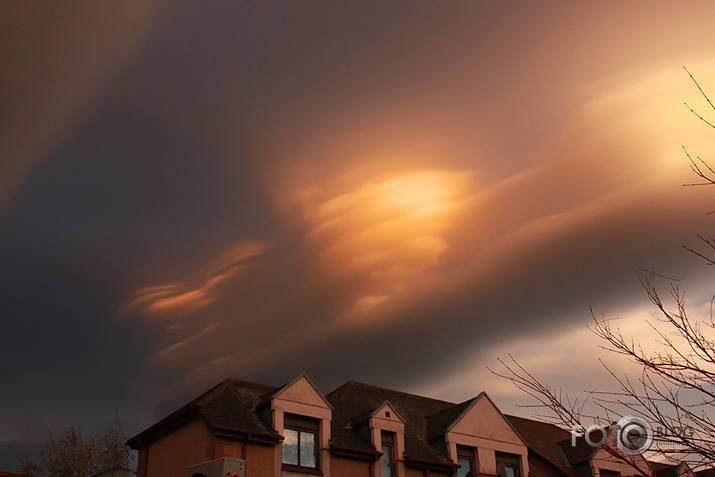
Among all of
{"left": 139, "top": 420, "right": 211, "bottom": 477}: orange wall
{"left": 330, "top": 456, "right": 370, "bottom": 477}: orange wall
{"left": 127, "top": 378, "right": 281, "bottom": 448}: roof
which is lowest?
{"left": 330, "top": 456, "right": 370, "bottom": 477}: orange wall

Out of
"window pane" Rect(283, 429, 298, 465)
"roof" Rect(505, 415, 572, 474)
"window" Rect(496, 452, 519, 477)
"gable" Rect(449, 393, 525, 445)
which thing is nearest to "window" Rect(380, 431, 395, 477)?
"gable" Rect(449, 393, 525, 445)

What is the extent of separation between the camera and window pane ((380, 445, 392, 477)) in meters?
26.9

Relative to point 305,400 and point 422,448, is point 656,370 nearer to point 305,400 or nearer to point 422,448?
point 305,400

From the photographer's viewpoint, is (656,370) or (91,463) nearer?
(656,370)

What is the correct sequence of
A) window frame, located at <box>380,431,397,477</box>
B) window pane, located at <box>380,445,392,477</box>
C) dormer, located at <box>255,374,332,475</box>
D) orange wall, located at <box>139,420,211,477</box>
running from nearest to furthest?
orange wall, located at <box>139,420,211,477</box> < dormer, located at <box>255,374,332,475</box> < window pane, located at <box>380,445,392,477</box> < window frame, located at <box>380,431,397,477</box>

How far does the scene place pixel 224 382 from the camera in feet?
89.6

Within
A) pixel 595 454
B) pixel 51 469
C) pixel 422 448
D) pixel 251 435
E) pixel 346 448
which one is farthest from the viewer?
pixel 51 469

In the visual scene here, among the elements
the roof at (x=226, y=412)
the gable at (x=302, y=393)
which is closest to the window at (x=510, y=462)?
the gable at (x=302, y=393)

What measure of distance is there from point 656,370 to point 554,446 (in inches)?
1213

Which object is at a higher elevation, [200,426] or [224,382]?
[224,382]

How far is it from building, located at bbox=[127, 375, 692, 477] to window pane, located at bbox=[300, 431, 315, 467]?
37 millimetres

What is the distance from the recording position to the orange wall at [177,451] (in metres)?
23.5

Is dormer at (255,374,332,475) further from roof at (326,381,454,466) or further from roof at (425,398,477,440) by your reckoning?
roof at (425,398,477,440)

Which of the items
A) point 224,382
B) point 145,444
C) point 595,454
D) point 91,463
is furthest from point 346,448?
point 91,463
